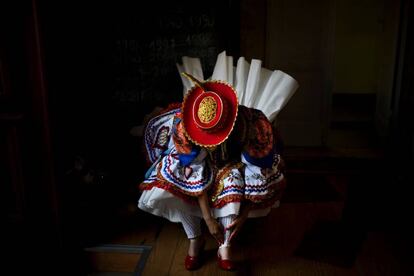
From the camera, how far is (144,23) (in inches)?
89.1

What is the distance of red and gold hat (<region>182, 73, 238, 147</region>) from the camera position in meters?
1.46

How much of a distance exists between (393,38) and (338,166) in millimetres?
1300

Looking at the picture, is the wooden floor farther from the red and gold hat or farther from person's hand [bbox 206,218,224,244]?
the red and gold hat

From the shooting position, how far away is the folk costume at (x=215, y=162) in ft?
4.89

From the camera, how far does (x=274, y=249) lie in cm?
188

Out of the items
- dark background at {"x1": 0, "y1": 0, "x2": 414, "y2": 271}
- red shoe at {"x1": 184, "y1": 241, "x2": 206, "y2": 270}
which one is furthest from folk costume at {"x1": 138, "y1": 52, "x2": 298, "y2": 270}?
dark background at {"x1": 0, "y1": 0, "x2": 414, "y2": 271}

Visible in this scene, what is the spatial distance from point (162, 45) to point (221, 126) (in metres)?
1.04

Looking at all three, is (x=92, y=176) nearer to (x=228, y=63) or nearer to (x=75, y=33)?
(x=75, y=33)

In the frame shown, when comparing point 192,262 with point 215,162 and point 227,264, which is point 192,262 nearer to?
point 227,264

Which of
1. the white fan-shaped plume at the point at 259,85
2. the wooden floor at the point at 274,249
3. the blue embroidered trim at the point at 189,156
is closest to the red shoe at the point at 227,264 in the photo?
the wooden floor at the point at 274,249

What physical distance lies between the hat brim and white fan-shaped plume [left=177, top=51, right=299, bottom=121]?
0.34 m

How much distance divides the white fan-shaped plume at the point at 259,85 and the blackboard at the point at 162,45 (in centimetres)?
41

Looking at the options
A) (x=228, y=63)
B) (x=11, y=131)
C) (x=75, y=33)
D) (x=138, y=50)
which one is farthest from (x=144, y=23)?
(x=11, y=131)

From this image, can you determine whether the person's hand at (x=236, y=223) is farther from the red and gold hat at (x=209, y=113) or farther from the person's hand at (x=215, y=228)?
the red and gold hat at (x=209, y=113)
